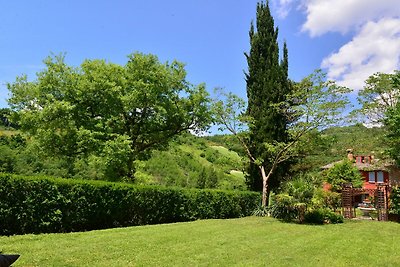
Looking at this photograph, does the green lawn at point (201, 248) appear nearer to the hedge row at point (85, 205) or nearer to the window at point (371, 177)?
the hedge row at point (85, 205)

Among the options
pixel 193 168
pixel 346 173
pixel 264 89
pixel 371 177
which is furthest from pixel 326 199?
pixel 193 168

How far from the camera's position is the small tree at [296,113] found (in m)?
20.1

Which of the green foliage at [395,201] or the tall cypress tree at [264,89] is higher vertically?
the tall cypress tree at [264,89]

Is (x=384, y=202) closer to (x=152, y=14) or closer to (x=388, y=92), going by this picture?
(x=388, y=92)

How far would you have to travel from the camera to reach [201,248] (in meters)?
8.91

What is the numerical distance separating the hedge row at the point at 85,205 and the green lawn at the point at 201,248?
767mm

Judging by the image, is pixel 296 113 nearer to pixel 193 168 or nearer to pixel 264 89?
pixel 264 89

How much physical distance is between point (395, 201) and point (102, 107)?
61.5ft

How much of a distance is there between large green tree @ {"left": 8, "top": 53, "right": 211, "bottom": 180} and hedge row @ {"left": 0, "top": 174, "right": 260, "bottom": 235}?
4632 millimetres

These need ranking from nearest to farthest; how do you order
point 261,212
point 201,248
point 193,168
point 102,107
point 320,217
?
1. point 201,248
2. point 320,217
3. point 102,107
4. point 261,212
5. point 193,168

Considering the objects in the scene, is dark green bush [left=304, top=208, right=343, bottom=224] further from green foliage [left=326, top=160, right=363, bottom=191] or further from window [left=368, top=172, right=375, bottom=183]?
window [left=368, top=172, right=375, bottom=183]

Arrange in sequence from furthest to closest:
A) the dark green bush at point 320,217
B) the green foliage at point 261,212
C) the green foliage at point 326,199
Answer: the green foliage at point 261,212 < the green foliage at point 326,199 < the dark green bush at point 320,217

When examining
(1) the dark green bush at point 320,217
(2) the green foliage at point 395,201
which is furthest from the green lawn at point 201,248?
(2) the green foliage at point 395,201

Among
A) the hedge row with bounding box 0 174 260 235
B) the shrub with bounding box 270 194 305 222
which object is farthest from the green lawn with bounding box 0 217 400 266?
the shrub with bounding box 270 194 305 222
